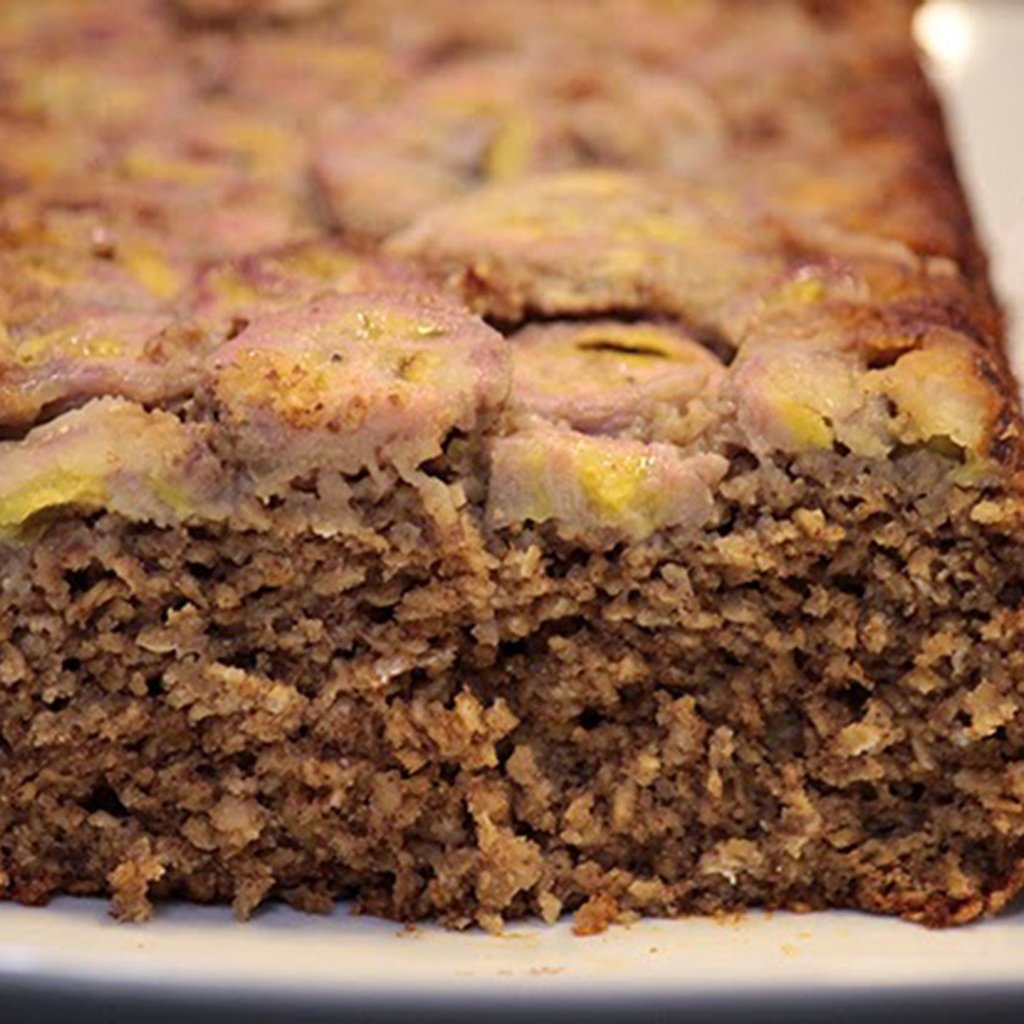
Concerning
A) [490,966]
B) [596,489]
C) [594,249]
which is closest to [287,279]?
[594,249]

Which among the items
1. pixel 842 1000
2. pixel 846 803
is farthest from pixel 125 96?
pixel 842 1000

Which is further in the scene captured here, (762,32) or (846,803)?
(762,32)

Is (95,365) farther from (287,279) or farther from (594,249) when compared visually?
(594,249)

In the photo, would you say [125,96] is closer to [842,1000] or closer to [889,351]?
[889,351]

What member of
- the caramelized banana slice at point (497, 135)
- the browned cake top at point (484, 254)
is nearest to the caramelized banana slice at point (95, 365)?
the browned cake top at point (484, 254)

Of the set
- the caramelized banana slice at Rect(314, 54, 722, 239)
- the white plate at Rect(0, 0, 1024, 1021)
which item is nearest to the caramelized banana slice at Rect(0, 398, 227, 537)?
the white plate at Rect(0, 0, 1024, 1021)

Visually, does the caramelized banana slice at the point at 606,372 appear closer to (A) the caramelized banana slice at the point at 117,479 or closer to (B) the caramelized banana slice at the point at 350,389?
(B) the caramelized banana slice at the point at 350,389
